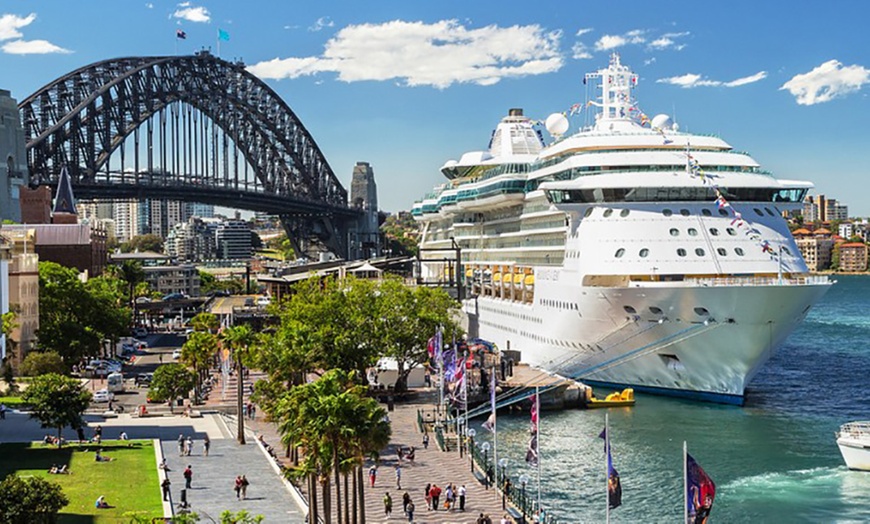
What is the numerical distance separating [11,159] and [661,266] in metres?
69.9

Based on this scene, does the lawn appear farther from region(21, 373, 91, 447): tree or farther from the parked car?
the parked car

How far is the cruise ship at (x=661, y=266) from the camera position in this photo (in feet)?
176

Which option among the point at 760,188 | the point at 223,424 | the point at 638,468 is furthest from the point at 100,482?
the point at 760,188

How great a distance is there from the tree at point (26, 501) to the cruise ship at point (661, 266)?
34.0 m

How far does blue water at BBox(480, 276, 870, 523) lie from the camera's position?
126 ft

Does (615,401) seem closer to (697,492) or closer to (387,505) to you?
(387,505)

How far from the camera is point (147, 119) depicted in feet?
445

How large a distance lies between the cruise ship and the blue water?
3.02 m

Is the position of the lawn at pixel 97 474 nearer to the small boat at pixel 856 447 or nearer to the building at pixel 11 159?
the small boat at pixel 856 447

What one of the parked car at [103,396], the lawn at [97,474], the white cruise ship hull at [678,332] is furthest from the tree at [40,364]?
the white cruise ship hull at [678,332]

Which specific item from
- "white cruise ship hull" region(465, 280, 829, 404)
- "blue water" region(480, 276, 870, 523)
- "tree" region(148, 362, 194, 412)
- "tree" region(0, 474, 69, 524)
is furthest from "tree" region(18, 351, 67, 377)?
"tree" region(0, 474, 69, 524)

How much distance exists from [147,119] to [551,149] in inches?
3143

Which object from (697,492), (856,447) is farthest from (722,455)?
(697,492)

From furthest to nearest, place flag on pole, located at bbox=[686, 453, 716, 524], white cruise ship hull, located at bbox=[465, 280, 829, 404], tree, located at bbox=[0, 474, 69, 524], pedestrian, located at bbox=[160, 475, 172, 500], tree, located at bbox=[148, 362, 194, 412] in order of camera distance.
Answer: tree, located at bbox=[148, 362, 194, 412] → white cruise ship hull, located at bbox=[465, 280, 829, 404] → pedestrian, located at bbox=[160, 475, 172, 500] → tree, located at bbox=[0, 474, 69, 524] → flag on pole, located at bbox=[686, 453, 716, 524]
